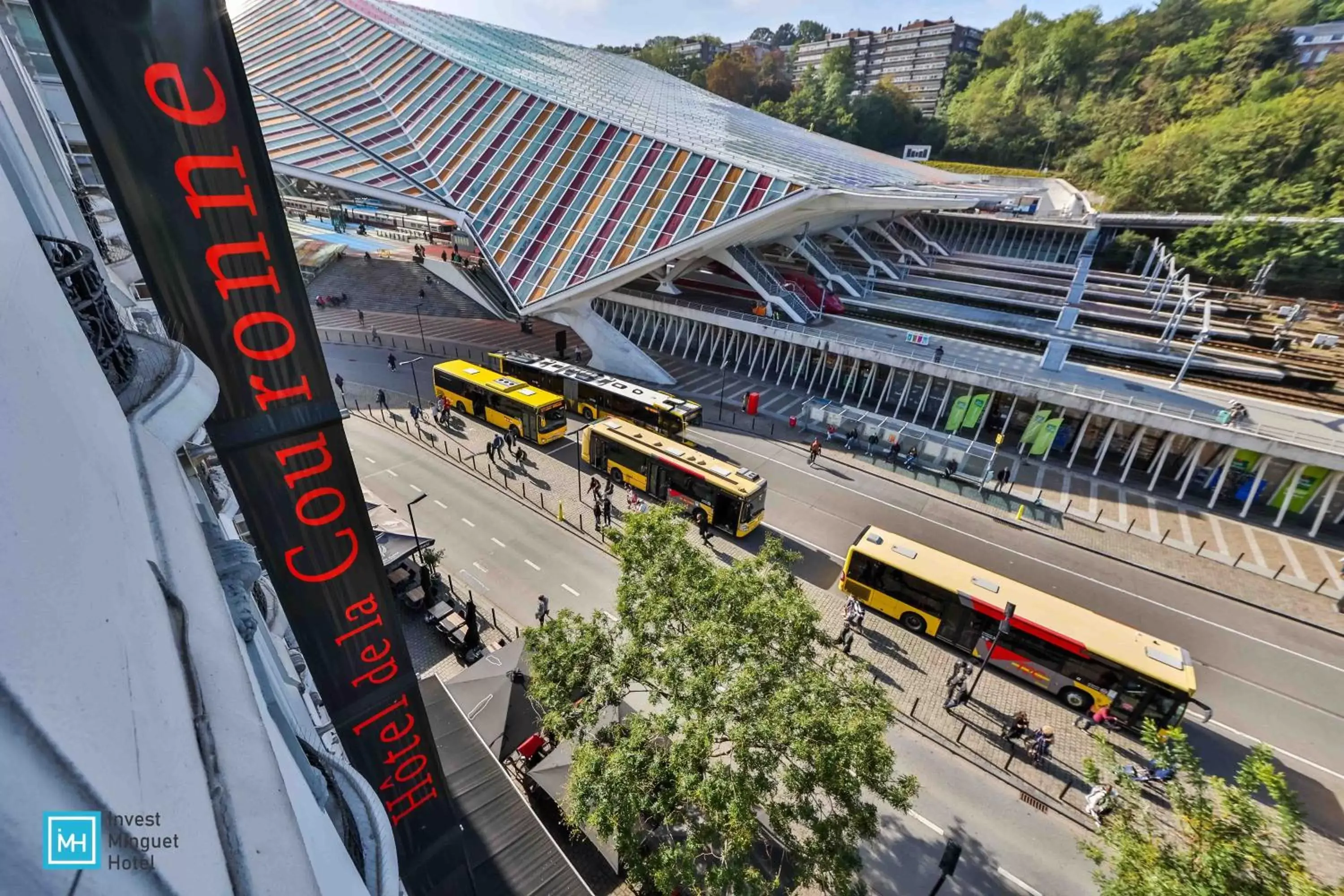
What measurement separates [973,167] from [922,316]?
5721cm

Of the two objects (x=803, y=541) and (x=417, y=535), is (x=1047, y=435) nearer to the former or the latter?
(x=803, y=541)

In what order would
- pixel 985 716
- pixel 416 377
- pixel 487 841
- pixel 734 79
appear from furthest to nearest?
pixel 734 79, pixel 416 377, pixel 985 716, pixel 487 841

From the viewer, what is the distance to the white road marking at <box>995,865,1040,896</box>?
10773 millimetres

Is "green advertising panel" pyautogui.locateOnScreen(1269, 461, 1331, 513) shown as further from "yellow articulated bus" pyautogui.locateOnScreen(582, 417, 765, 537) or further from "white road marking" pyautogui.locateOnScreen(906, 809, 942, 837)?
"white road marking" pyautogui.locateOnScreen(906, 809, 942, 837)

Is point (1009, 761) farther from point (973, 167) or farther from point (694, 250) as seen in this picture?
point (973, 167)

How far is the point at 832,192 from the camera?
29.2 metres

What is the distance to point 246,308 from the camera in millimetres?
5371

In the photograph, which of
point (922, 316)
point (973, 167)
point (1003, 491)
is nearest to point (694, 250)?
point (922, 316)

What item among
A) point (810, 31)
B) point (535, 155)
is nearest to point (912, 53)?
point (810, 31)

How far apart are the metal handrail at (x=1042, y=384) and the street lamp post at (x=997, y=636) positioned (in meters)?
15.6

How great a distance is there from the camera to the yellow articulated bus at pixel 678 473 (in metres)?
19.8

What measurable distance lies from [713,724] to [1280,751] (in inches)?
629

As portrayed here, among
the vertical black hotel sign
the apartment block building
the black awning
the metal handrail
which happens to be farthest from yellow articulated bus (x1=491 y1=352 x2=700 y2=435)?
the apartment block building

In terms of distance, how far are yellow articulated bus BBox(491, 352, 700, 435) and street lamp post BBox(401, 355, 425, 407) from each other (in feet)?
14.8
